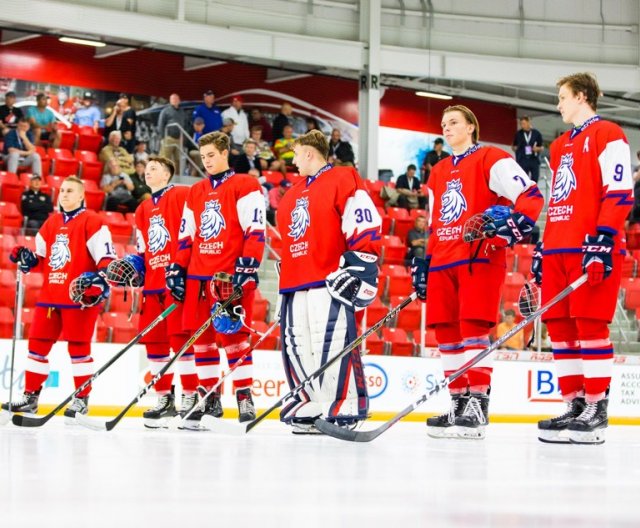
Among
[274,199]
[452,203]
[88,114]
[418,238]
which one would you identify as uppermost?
[88,114]

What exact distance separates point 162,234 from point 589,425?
2887 millimetres

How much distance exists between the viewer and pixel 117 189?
12125mm

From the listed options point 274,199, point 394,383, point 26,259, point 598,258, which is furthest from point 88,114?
point 598,258

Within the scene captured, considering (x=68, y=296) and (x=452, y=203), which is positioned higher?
(x=452, y=203)

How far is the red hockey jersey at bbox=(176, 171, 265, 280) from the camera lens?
18.4 feet

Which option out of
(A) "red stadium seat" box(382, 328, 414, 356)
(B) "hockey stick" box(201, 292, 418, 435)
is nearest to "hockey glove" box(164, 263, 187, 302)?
(B) "hockey stick" box(201, 292, 418, 435)

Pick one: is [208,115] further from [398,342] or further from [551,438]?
[551,438]

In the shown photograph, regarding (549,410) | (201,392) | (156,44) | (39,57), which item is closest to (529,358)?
(549,410)

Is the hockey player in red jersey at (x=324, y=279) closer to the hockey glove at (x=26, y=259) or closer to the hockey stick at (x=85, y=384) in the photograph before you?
the hockey stick at (x=85, y=384)

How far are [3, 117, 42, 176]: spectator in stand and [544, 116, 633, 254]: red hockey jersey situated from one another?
8.47 meters

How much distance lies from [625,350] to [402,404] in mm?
2159

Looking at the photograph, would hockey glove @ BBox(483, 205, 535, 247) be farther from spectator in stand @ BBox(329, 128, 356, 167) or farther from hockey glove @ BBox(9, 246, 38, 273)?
spectator in stand @ BBox(329, 128, 356, 167)

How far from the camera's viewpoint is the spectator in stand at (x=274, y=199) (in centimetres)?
1209

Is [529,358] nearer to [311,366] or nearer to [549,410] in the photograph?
[549,410]
